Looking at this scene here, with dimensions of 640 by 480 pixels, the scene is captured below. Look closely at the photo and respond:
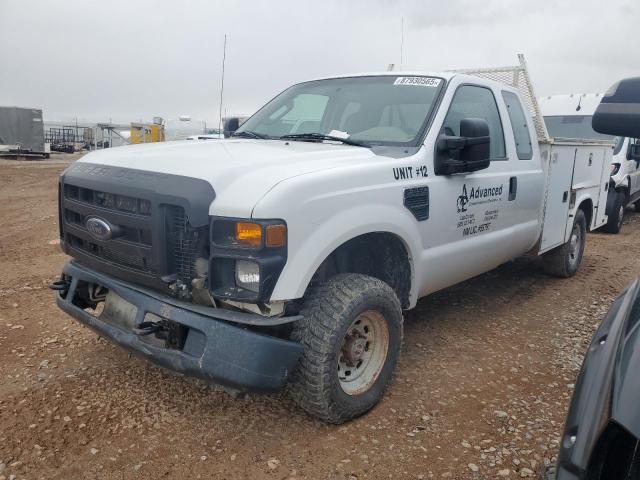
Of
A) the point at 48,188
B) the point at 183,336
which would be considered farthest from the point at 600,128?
the point at 48,188

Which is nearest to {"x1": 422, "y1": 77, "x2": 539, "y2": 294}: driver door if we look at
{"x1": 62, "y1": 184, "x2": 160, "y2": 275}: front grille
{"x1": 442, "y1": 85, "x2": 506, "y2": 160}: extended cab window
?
{"x1": 442, "y1": 85, "x2": 506, "y2": 160}: extended cab window

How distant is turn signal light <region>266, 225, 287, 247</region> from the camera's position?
2428 mm

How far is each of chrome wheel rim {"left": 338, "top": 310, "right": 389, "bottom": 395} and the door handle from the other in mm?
1825

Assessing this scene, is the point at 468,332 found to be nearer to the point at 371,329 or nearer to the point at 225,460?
the point at 371,329

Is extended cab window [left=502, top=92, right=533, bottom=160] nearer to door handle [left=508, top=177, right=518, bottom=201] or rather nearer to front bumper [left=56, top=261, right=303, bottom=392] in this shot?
door handle [left=508, top=177, right=518, bottom=201]

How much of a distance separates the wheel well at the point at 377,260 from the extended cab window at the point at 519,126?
5.85ft

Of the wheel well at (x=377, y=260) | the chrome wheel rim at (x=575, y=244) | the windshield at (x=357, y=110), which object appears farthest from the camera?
the chrome wheel rim at (x=575, y=244)

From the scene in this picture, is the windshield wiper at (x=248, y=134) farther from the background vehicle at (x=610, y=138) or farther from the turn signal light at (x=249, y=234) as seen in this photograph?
the background vehicle at (x=610, y=138)

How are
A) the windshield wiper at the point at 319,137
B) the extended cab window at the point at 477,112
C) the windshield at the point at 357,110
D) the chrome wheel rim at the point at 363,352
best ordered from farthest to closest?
the extended cab window at the point at 477,112, the windshield at the point at 357,110, the windshield wiper at the point at 319,137, the chrome wheel rim at the point at 363,352

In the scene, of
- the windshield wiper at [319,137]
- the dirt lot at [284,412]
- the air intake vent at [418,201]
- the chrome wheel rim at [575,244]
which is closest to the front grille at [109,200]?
the dirt lot at [284,412]

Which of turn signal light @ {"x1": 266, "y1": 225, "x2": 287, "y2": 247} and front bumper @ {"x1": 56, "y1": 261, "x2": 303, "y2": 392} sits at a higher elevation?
turn signal light @ {"x1": 266, "y1": 225, "x2": 287, "y2": 247}

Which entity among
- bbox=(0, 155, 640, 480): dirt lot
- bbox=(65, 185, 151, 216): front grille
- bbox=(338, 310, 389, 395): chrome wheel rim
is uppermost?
bbox=(65, 185, 151, 216): front grille

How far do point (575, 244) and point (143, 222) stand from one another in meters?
5.12

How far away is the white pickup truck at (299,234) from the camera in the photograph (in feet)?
8.18
